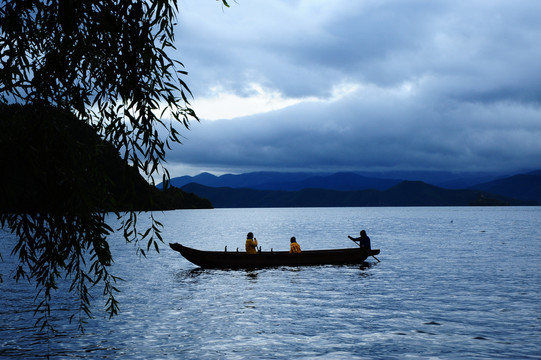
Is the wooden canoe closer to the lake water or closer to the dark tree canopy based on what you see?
the lake water

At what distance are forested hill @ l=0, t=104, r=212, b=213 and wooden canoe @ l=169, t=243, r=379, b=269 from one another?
84.6 feet

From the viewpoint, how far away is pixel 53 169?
732 cm

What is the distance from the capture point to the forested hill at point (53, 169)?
6.96 m

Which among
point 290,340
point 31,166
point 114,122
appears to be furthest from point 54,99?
point 290,340

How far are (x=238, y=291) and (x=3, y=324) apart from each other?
1207 cm

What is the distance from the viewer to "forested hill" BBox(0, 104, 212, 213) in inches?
274

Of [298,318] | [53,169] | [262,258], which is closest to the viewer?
[53,169]

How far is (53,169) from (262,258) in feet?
91.8

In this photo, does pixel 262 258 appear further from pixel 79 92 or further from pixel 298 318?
pixel 79 92

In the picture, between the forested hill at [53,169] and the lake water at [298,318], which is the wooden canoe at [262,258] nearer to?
the lake water at [298,318]

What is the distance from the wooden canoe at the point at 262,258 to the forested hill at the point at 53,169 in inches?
1015

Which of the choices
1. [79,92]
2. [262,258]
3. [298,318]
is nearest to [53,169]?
[79,92]

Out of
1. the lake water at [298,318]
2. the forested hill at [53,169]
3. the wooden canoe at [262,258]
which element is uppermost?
the forested hill at [53,169]

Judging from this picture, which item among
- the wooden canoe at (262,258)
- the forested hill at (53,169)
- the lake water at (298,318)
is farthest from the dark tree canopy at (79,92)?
the wooden canoe at (262,258)
